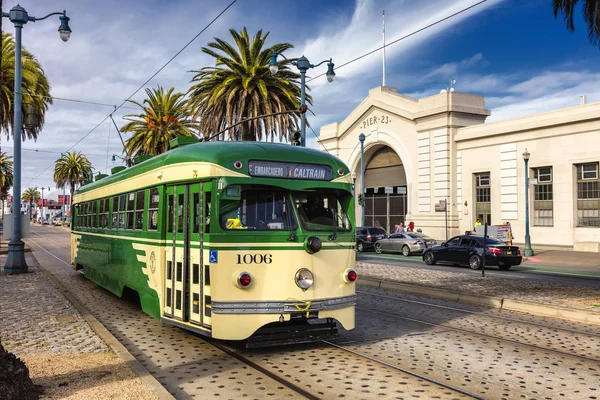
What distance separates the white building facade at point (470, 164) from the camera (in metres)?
32.4

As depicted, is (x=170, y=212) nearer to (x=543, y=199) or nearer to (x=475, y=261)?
(x=475, y=261)

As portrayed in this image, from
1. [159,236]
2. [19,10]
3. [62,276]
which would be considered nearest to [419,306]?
[159,236]

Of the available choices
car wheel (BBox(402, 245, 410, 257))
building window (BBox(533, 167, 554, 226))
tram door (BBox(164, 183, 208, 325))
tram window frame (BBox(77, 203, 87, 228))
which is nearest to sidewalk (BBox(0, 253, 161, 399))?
tram door (BBox(164, 183, 208, 325))

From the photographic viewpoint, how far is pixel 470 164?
3862 cm

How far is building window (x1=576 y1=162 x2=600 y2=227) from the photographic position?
31.7 meters

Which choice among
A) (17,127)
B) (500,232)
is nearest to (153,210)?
(17,127)

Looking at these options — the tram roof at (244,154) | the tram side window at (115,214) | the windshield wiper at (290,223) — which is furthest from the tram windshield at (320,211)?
the tram side window at (115,214)

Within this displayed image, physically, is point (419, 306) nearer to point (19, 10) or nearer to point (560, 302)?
point (560, 302)

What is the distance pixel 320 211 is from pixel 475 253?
1667 centimetres

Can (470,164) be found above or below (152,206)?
above

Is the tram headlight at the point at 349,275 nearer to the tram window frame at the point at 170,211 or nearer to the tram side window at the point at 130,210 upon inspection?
the tram window frame at the point at 170,211

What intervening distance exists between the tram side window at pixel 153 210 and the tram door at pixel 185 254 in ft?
1.75

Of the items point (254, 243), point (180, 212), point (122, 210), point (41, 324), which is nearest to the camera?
point (254, 243)

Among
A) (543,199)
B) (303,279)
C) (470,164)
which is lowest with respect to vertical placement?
(303,279)
